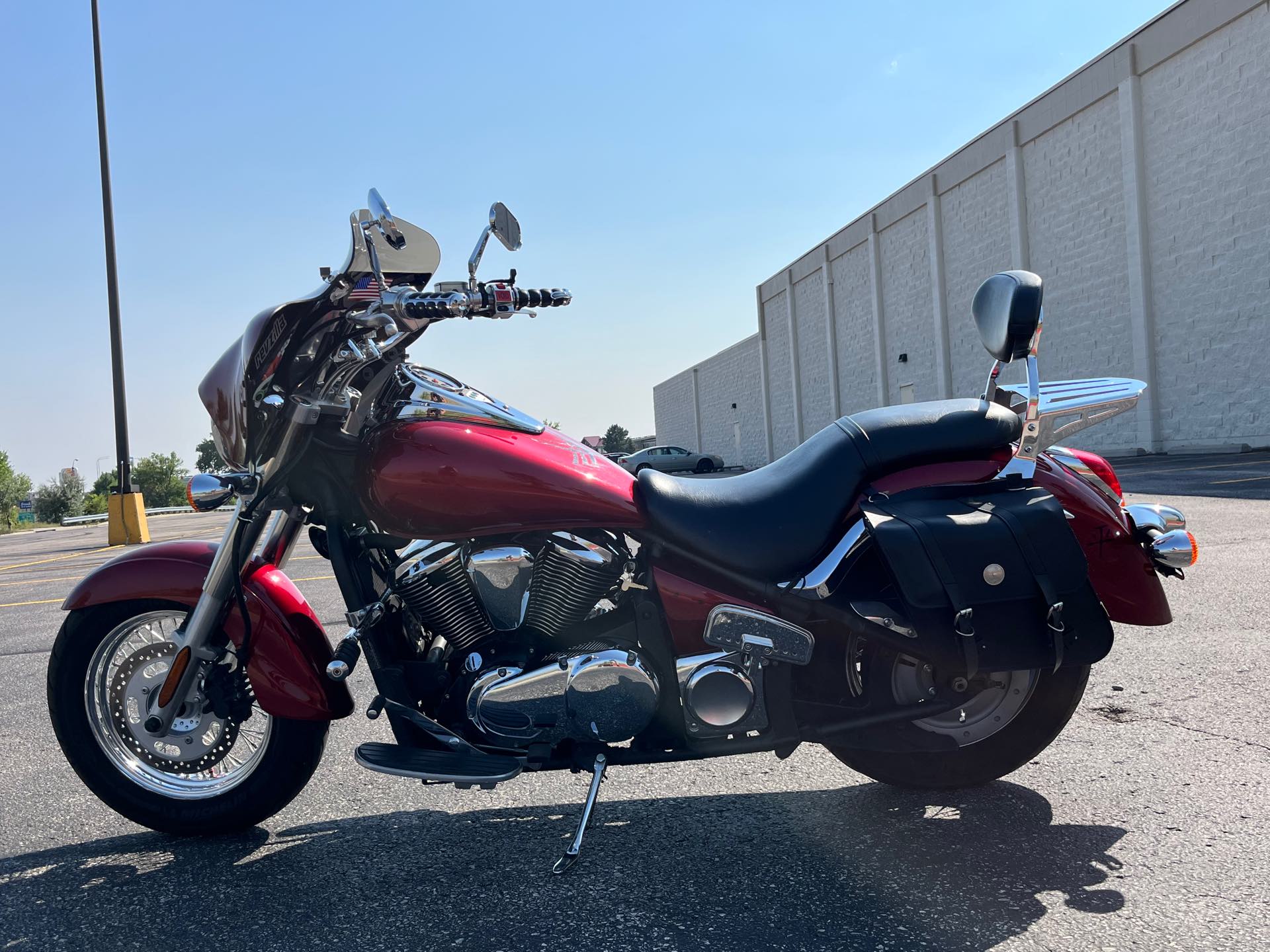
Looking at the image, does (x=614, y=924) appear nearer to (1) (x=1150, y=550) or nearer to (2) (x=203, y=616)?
(2) (x=203, y=616)

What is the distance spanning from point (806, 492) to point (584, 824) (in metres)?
1.09

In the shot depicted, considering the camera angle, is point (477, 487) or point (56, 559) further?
point (56, 559)

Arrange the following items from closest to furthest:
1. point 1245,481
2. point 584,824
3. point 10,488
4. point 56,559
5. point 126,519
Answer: point 584,824 < point 1245,481 < point 56,559 < point 126,519 < point 10,488

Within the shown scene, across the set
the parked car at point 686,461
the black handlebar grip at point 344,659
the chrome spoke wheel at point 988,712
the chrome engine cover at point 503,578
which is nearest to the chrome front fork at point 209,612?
the black handlebar grip at point 344,659

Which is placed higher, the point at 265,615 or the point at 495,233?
the point at 495,233

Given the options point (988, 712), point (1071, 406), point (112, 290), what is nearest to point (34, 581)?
point (112, 290)

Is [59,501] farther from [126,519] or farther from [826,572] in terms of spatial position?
[826,572]

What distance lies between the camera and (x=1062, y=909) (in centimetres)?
217

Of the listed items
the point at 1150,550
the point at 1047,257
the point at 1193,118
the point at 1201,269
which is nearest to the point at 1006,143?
the point at 1047,257

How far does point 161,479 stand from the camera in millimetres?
74250

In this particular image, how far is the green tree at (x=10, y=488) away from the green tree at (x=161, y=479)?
454 inches

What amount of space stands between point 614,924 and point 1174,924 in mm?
1309

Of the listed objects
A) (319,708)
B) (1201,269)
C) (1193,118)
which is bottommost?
(319,708)

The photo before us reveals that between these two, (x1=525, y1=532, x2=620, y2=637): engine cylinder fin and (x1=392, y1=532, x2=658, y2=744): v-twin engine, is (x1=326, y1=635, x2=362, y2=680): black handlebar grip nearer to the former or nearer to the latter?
(x1=392, y1=532, x2=658, y2=744): v-twin engine
